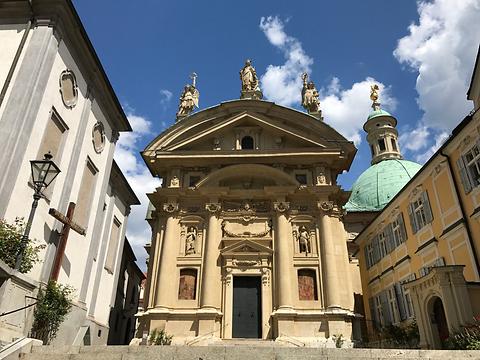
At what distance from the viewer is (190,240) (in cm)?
2370

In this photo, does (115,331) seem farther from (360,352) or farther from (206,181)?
(360,352)

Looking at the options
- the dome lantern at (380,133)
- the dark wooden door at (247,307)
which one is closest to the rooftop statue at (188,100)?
the dark wooden door at (247,307)

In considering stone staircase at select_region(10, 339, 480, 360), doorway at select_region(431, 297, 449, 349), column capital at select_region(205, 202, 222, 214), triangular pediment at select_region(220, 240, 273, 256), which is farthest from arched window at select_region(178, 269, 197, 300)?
doorway at select_region(431, 297, 449, 349)

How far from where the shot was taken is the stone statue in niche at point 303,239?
2322cm

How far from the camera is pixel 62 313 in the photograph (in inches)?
499

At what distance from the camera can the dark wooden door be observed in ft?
69.8

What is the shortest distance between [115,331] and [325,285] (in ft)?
47.8

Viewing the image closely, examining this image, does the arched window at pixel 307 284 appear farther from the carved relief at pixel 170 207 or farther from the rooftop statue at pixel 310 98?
the rooftop statue at pixel 310 98

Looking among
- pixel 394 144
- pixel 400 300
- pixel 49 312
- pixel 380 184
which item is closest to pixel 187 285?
pixel 49 312

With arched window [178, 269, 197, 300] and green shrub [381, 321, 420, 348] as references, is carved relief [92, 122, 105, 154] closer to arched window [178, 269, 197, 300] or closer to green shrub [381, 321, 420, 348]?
arched window [178, 269, 197, 300]

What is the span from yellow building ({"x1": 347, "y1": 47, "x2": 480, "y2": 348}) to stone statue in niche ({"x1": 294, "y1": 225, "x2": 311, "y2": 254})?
5.45m

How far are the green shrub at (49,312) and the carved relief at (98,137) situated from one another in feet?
24.2

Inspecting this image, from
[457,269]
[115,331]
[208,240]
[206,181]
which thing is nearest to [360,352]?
[457,269]

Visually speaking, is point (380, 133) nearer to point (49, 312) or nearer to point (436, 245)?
point (436, 245)
